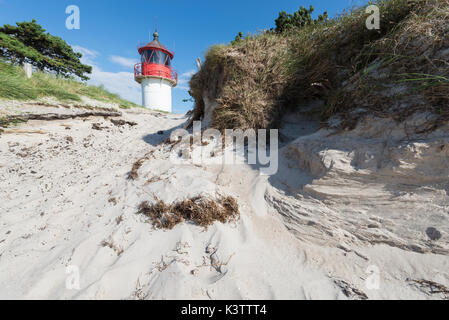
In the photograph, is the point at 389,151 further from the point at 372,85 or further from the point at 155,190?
the point at 155,190

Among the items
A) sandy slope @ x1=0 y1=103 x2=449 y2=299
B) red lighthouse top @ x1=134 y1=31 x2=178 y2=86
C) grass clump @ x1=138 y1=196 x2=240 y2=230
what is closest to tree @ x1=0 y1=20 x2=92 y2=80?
red lighthouse top @ x1=134 y1=31 x2=178 y2=86

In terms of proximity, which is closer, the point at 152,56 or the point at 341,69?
the point at 341,69

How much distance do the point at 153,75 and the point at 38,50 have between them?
24.0 ft

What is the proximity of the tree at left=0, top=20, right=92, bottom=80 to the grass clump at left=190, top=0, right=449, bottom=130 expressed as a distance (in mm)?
12137

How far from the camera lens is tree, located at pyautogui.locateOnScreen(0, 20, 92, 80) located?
9.47 metres

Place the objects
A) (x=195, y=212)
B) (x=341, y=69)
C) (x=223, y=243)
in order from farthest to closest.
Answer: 1. (x=341, y=69)
2. (x=195, y=212)
3. (x=223, y=243)

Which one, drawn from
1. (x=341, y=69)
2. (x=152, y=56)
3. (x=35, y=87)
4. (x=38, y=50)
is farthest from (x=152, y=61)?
(x=341, y=69)

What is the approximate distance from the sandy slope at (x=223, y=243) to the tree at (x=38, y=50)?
38.3 ft

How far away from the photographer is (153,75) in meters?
16.2

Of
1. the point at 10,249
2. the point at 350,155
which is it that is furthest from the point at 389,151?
the point at 10,249

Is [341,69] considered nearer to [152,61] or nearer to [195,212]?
[195,212]

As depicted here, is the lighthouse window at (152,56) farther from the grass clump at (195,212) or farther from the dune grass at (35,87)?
the grass clump at (195,212)

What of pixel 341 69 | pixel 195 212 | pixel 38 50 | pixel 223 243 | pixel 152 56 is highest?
pixel 152 56

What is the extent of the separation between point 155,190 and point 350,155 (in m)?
2.37
